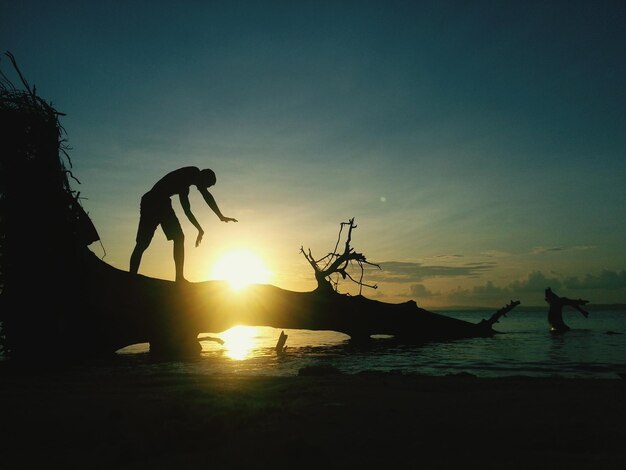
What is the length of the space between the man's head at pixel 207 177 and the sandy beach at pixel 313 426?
5.44m

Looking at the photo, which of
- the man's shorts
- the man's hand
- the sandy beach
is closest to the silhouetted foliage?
the man's shorts

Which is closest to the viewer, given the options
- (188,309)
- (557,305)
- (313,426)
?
(313,426)

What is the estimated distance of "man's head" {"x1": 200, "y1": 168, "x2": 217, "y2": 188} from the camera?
943 centimetres

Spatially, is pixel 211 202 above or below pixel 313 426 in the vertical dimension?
above

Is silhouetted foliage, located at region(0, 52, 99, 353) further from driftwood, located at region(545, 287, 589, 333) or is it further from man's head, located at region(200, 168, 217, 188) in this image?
driftwood, located at region(545, 287, 589, 333)

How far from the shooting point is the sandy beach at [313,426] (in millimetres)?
2312

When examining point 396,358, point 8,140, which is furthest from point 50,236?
point 396,358

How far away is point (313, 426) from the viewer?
296 centimetres

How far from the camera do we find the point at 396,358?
10344 mm

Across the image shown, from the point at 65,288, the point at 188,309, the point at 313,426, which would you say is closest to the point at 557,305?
the point at 188,309

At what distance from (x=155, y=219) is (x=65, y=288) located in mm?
2360

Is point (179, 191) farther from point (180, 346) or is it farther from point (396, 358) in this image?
point (396, 358)

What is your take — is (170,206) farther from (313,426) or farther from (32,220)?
(313,426)

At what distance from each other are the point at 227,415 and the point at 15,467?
52.8 inches
